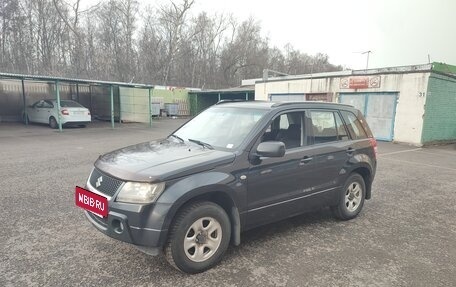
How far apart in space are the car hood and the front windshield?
0.78 feet

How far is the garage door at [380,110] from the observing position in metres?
15.1

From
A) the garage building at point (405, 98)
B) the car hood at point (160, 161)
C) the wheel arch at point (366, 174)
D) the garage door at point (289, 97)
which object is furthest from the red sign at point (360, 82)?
the car hood at point (160, 161)

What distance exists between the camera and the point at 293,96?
19.5 metres

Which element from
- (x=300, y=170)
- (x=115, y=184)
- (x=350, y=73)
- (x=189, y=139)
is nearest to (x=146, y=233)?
(x=115, y=184)

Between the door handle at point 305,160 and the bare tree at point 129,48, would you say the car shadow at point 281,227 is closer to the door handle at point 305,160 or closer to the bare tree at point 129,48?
the door handle at point 305,160

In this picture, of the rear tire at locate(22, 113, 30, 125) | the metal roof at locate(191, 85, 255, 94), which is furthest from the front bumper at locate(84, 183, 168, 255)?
the metal roof at locate(191, 85, 255, 94)

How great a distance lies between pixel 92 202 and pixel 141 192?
2.12 ft

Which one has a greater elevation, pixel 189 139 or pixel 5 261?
pixel 189 139

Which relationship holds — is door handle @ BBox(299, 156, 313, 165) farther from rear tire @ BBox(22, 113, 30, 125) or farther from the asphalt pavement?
rear tire @ BBox(22, 113, 30, 125)

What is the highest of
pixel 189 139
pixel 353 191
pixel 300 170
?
pixel 189 139

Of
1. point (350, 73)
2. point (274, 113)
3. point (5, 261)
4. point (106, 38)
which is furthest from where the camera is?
point (106, 38)

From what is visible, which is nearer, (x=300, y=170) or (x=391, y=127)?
(x=300, y=170)

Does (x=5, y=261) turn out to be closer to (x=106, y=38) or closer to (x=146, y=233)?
(x=146, y=233)

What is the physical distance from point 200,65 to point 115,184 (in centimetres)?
4554
